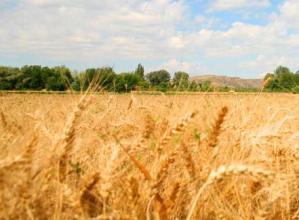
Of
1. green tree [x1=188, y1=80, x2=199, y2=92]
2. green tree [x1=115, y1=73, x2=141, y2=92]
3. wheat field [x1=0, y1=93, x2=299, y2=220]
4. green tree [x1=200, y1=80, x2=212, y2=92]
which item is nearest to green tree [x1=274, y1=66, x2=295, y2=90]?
green tree [x1=200, y1=80, x2=212, y2=92]

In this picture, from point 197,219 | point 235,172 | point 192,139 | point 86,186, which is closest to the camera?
point 235,172

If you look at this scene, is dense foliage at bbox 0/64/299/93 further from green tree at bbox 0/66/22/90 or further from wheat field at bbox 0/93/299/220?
wheat field at bbox 0/93/299/220

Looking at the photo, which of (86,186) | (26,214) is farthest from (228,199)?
(26,214)

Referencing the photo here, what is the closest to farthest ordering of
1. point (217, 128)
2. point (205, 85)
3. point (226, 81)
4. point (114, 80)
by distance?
1. point (217, 128)
2. point (114, 80)
3. point (205, 85)
4. point (226, 81)

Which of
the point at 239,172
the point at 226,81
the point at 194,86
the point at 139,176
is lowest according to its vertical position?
the point at 226,81

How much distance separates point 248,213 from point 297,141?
0.70 metres

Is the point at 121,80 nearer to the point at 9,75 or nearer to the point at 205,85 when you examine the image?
the point at 205,85

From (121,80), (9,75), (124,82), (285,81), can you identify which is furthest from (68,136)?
(285,81)

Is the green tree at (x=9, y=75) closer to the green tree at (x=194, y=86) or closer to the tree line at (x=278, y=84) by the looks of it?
the green tree at (x=194, y=86)

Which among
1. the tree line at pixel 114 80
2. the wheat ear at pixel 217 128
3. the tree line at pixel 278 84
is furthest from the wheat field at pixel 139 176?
the tree line at pixel 278 84

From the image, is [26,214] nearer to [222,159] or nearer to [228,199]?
[228,199]

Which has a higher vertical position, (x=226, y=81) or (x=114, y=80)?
(x=114, y=80)

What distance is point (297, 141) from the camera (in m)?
2.17

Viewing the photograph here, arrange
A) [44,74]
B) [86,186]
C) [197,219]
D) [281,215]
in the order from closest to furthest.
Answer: [86,186], [197,219], [281,215], [44,74]
